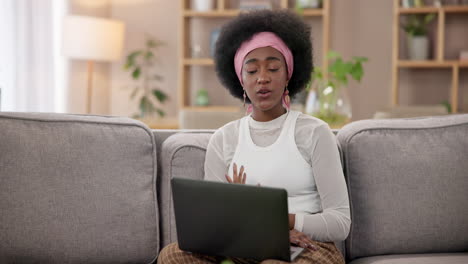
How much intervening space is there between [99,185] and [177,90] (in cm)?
412

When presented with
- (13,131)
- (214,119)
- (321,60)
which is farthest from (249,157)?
(321,60)

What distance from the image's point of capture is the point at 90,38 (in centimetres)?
484

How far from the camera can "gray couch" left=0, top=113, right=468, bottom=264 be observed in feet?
5.83

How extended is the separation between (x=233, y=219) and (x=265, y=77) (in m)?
0.53

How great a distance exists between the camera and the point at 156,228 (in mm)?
1877

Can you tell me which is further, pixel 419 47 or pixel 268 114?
pixel 419 47

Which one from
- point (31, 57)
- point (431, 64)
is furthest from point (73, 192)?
point (431, 64)

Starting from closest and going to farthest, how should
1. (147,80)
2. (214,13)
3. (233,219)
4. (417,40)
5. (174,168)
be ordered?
1. (233,219)
2. (174,168)
3. (417,40)
4. (214,13)
5. (147,80)

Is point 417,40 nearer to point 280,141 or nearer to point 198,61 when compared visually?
point 198,61

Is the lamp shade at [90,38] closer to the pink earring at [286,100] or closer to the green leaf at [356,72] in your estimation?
the green leaf at [356,72]

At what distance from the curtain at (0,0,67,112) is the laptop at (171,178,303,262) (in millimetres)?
3102

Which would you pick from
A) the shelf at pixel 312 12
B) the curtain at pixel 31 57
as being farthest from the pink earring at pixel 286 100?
the shelf at pixel 312 12

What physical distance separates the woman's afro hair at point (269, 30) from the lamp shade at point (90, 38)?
3.03 meters

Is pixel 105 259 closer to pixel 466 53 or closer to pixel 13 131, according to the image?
pixel 13 131
